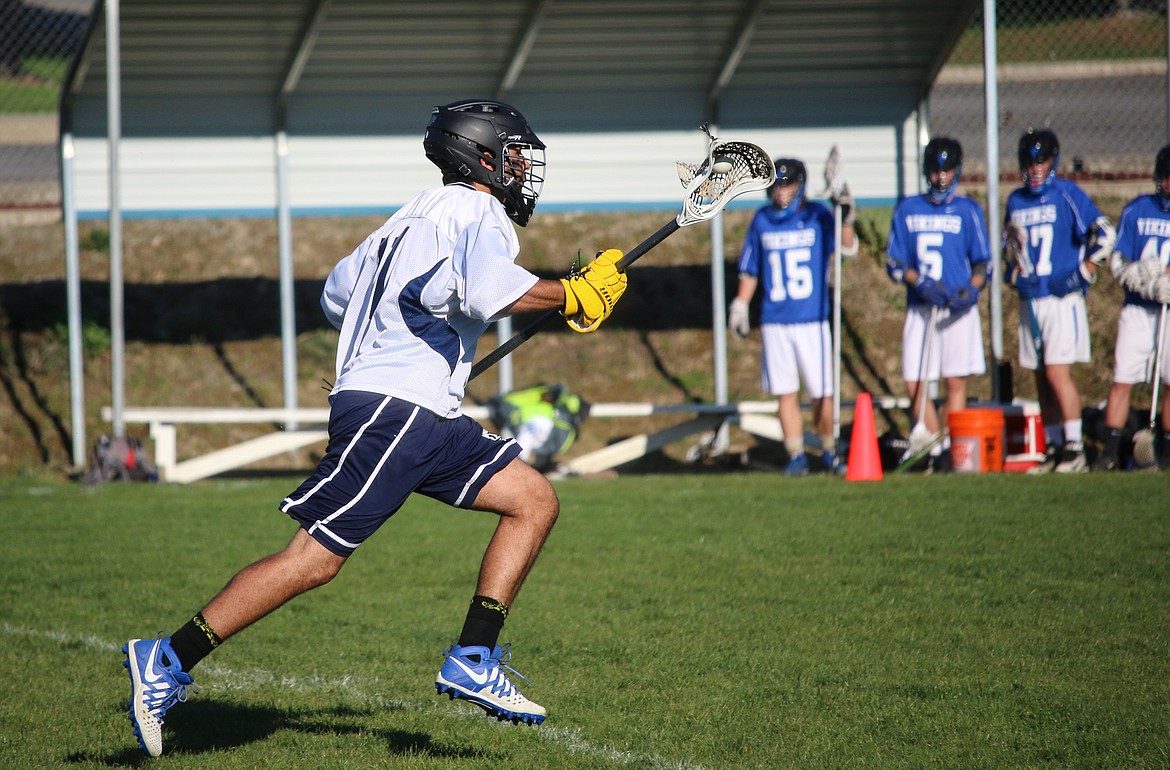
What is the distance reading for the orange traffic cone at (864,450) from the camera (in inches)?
364

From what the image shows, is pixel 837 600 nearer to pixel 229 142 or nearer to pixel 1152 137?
pixel 229 142

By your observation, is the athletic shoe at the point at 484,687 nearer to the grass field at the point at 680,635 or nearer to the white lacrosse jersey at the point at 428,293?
the grass field at the point at 680,635

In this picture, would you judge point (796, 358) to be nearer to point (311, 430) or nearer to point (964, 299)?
point (964, 299)

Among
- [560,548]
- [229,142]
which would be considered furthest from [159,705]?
[229,142]

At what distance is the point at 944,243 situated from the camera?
32.1 ft

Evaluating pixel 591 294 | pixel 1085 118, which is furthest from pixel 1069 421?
pixel 1085 118

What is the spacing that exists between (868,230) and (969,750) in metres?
10.9

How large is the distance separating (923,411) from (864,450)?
0.75 meters

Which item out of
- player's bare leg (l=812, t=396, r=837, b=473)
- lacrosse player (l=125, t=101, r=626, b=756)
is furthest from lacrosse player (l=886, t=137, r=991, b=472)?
lacrosse player (l=125, t=101, r=626, b=756)

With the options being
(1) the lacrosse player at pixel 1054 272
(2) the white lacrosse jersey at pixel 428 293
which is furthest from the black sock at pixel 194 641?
(1) the lacrosse player at pixel 1054 272

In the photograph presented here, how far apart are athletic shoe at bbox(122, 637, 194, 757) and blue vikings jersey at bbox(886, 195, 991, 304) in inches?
280

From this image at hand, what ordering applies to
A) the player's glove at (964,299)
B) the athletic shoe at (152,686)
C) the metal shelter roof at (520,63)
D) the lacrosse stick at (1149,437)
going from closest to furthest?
the athletic shoe at (152,686), the lacrosse stick at (1149,437), the player's glove at (964,299), the metal shelter roof at (520,63)

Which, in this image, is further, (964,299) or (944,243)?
(944,243)

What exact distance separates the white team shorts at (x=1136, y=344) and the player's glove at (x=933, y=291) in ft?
4.21
